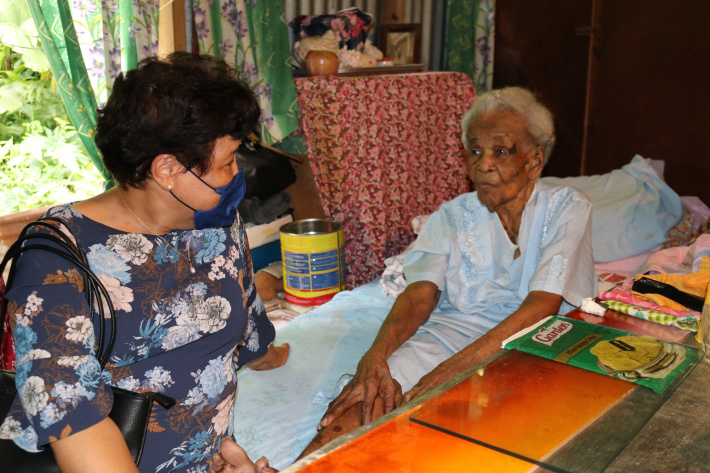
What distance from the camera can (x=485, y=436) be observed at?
95 centimetres

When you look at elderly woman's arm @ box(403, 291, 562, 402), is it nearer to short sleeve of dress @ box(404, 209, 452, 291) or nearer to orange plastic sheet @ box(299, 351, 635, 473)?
short sleeve of dress @ box(404, 209, 452, 291)

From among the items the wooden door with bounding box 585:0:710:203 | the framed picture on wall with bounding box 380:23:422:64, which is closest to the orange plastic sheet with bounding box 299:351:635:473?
the framed picture on wall with bounding box 380:23:422:64

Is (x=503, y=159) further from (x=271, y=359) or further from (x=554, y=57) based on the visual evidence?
(x=554, y=57)

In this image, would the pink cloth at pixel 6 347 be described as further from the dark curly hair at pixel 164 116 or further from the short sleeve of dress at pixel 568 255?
the short sleeve of dress at pixel 568 255

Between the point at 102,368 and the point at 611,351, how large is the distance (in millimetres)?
980

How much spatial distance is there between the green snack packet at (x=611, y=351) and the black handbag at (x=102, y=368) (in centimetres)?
74

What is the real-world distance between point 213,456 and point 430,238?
1085 millimetres

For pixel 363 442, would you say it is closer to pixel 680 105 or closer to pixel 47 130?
pixel 47 130

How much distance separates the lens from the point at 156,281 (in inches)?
49.5

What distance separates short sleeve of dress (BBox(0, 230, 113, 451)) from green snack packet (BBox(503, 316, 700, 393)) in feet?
2.65

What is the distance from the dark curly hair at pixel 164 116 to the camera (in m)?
1.22

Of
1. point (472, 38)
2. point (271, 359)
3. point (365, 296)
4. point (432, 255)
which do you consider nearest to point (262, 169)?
point (365, 296)

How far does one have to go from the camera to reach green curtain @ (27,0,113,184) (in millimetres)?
2350

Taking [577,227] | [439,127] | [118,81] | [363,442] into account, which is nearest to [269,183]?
[439,127]
